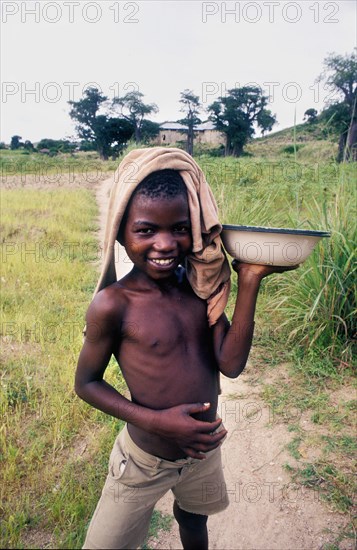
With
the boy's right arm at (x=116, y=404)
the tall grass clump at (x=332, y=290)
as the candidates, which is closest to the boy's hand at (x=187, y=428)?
the boy's right arm at (x=116, y=404)

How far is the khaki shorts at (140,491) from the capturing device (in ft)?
3.98

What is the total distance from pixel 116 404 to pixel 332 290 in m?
2.43

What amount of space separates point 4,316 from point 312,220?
2.85 m

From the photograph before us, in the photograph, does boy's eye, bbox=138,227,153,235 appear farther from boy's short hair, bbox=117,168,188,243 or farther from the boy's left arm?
the boy's left arm

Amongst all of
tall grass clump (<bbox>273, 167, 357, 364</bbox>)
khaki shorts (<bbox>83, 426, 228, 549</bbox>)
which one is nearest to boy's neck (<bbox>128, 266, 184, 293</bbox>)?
khaki shorts (<bbox>83, 426, 228, 549</bbox>)

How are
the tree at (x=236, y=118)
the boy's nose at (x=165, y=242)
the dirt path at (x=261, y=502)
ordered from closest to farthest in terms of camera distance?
1. the boy's nose at (x=165, y=242)
2. the dirt path at (x=261, y=502)
3. the tree at (x=236, y=118)

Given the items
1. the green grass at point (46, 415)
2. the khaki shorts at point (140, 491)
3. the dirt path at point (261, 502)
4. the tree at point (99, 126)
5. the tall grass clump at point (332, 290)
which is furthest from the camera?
the tree at point (99, 126)

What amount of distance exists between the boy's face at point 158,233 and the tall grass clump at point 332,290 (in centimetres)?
209

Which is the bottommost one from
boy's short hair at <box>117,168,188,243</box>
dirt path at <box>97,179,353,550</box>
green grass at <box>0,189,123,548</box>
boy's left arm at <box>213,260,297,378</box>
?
dirt path at <box>97,179,353,550</box>

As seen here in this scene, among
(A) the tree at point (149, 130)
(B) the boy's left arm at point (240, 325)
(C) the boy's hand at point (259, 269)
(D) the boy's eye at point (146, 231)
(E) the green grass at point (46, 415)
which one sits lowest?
(E) the green grass at point (46, 415)

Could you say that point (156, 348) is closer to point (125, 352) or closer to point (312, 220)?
point (125, 352)

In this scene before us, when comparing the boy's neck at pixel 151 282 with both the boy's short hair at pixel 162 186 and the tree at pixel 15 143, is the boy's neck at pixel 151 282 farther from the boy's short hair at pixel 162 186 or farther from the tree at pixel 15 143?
the tree at pixel 15 143

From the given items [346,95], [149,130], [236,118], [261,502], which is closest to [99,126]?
[149,130]

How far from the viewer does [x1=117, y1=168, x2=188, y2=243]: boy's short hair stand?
1.13 m
